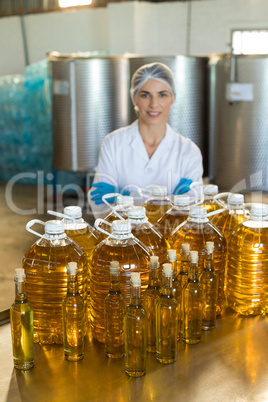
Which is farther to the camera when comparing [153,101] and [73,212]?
[153,101]

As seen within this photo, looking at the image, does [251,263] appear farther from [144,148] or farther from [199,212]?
[144,148]

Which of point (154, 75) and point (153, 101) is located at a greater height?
point (154, 75)

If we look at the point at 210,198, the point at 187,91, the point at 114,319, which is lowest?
the point at 114,319

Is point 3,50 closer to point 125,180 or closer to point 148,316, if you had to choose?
point 125,180

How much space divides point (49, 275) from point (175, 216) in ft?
1.62

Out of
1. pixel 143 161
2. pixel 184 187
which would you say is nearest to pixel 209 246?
pixel 184 187

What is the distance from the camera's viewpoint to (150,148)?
2867mm

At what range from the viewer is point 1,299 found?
5.70 ft

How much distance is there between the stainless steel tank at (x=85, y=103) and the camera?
520cm

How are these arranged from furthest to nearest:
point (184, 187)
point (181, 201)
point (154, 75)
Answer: point (154, 75) → point (184, 187) → point (181, 201)

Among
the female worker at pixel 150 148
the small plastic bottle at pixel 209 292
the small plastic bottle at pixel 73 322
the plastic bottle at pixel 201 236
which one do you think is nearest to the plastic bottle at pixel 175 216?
the plastic bottle at pixel 201 236

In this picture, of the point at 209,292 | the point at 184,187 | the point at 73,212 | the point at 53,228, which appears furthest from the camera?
the point at 184,187

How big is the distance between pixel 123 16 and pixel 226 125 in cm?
262

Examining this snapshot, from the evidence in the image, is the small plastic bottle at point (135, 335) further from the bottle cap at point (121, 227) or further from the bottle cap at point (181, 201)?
the bottle cap at point (181, 201)
